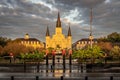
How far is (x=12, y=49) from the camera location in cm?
12494

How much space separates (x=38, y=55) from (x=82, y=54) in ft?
44.8

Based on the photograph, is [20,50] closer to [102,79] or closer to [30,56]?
[30,56]

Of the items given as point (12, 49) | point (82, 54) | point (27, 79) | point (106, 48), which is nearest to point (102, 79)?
point (27, 79)

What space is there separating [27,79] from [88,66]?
92.4ft

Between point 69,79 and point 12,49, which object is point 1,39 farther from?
point 69,79

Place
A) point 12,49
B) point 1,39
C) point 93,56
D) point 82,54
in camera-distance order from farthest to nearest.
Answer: point 1,39 → point 12,49 → point 82,54 → point 93,56

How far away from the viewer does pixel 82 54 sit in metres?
95.5

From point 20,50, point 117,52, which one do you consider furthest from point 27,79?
point 20,50

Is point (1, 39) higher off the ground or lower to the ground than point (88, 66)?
higher

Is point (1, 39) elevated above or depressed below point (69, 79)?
above

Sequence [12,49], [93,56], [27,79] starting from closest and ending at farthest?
[27,79] < [93,56] < [12,49]

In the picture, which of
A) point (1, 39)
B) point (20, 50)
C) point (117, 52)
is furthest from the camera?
point (1, 39)

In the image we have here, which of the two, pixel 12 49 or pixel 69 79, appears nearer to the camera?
pixel 69 79

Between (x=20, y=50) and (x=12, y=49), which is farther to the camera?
(x=20, y=50)
